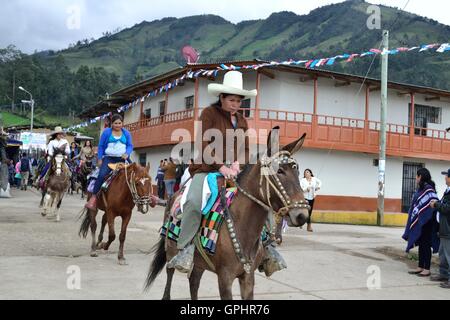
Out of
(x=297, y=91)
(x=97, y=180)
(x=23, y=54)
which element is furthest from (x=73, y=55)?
(x=97, y=180)

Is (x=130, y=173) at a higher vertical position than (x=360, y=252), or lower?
higher

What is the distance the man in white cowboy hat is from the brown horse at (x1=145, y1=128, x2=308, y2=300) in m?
0.25

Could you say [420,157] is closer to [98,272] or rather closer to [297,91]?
[297,91]

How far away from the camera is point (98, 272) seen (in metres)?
7.46

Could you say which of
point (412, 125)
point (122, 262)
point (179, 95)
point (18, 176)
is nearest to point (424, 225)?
point (122, 262)

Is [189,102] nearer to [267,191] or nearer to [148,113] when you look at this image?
[148,113]

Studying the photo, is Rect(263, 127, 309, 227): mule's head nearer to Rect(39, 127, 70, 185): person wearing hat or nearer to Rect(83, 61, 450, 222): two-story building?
Rect(39, 127, 70, 185): person wearing hat

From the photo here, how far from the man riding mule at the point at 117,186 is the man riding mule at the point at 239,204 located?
3.49 metres

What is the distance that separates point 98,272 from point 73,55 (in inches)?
7444

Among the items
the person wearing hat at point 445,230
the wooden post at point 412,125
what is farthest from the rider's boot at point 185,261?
the wooden post at point 412,125

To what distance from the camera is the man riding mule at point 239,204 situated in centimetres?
426

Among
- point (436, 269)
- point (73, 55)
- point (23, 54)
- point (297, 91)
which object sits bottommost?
point (436, 269)

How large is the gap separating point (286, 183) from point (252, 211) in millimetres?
466
